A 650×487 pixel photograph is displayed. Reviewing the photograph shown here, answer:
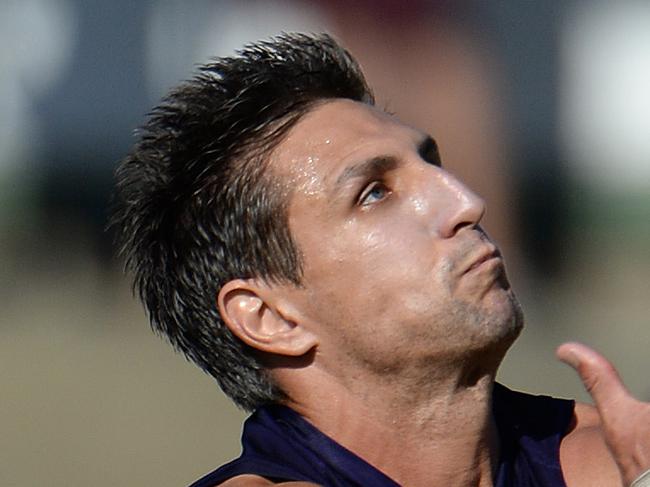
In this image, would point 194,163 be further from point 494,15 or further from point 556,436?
point 494,15

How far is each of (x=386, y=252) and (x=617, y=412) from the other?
55 cm

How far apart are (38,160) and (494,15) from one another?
275 centimetres

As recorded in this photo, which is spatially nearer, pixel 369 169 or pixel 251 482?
pixel 251 482

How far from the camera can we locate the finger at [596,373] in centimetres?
281

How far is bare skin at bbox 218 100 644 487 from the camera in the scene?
301cm

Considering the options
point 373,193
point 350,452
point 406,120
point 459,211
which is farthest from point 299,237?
point 406,120

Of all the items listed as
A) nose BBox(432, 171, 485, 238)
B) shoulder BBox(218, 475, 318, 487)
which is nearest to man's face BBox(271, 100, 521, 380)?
nose BBox(432, 171, 485, 238)

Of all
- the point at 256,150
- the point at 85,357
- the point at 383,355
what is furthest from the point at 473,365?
the point at 85,357

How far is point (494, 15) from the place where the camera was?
924 centimetres

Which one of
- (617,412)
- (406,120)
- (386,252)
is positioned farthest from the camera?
(406,120)

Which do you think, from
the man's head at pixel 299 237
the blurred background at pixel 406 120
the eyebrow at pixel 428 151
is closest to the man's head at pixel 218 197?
the man's head at pixel 299 237

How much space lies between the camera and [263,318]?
10.5ft

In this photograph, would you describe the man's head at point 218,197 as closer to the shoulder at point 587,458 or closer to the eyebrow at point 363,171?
the eyebrow at point 363,171

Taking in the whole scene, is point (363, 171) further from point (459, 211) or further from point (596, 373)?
point (596, 373)
